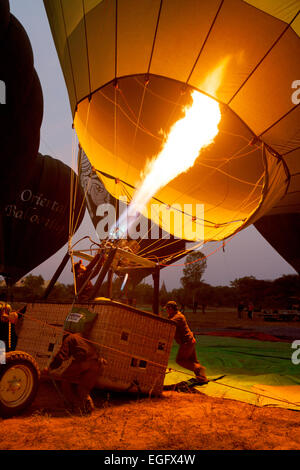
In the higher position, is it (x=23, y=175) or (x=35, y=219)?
(x=23, y=175)

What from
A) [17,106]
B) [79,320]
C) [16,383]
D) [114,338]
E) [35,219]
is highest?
[17,106]

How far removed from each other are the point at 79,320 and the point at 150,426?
114cm

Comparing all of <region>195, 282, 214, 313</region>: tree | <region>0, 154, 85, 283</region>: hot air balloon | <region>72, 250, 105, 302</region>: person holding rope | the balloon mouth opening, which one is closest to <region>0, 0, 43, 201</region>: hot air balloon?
<region>0, 154, 85, 283</region>: hot air balloon

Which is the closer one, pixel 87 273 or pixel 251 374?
pixel 87 273

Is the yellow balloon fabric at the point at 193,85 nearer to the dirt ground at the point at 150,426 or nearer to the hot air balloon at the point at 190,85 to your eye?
the hot air balloon at the point at 190,85

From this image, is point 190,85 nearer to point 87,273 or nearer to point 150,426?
point 87,273

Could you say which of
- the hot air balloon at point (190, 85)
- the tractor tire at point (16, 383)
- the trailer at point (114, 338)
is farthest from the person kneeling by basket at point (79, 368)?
the hot air balloon at point (190, 85)

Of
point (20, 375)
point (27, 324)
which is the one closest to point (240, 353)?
point (27, 324)

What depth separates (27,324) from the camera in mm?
3799

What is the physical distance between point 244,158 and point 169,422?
4.64 metres

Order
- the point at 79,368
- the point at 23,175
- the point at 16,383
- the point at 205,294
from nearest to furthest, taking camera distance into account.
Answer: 1. the point at 16,383
2. the point at 79,368
3. the point at 23,175
4. the point at 205,294

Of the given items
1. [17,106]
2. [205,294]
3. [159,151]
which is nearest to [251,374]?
[159,151]

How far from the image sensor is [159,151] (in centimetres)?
595

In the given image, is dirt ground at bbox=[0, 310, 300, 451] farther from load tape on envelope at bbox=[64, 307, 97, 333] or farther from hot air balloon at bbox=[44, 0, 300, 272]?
hot air balloon at bbox=[44, 0, 300, 272]
